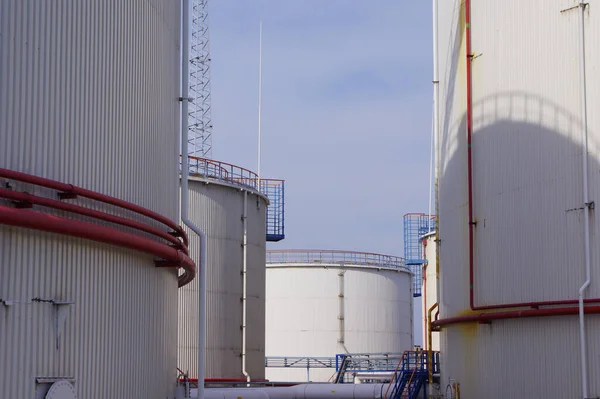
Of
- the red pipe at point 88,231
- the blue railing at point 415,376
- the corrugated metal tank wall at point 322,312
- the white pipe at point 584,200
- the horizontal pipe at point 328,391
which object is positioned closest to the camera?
the red pipe at point 88,231

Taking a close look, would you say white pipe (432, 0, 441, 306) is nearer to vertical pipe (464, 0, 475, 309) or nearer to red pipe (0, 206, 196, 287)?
vertical pipe (464, 0, 475, 309)

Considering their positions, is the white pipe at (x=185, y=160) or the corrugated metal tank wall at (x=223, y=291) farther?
the corrugated metal tank wall at (x=223, y=291)

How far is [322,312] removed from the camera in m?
44.0

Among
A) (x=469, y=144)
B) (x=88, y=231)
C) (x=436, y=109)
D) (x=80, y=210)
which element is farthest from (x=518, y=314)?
(x=80, y=210)

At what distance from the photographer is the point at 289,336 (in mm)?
44594

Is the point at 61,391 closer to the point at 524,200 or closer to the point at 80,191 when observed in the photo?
the point at 80,191

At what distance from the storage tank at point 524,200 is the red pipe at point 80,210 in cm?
722

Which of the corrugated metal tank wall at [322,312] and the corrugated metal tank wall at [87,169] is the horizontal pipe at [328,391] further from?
the corrugated metal tank wall at [322,312]

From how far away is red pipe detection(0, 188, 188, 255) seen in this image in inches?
467

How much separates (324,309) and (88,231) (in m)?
31.3

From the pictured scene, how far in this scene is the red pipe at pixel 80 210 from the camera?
11.9 metres

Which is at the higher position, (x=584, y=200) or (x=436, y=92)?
(x=436, y=92)

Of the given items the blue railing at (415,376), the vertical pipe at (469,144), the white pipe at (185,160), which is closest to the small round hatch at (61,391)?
the white pipe at (185,160)

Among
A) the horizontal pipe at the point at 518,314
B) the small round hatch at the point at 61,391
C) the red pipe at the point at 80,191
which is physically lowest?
the small round hatch at the point at 61,391
